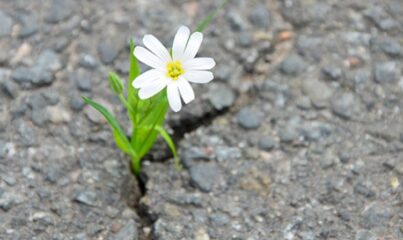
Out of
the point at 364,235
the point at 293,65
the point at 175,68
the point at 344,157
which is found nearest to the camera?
the point at 175,68

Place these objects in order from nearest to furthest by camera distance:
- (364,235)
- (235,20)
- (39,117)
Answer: (364,235), (39,117), (235,20)

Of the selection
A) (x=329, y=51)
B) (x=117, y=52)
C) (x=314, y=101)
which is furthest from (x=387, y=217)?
(x=117, y=52)

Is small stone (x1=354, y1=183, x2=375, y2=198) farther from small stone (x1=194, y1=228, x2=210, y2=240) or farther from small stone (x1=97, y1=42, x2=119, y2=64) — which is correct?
small stone (x1=97, y1=42, x2=119, y2=64)

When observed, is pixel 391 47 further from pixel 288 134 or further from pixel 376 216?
pixel 376 216

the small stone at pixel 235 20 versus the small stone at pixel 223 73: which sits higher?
the small stone at pixel 235 20

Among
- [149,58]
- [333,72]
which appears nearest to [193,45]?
[149,58]

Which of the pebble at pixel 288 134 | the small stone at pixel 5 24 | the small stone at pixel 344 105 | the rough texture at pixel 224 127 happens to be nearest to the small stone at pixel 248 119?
the rough texture at pixel 224 127

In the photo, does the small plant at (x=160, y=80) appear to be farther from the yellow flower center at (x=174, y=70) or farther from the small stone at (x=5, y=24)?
the small stone at (x=5, y=24)
